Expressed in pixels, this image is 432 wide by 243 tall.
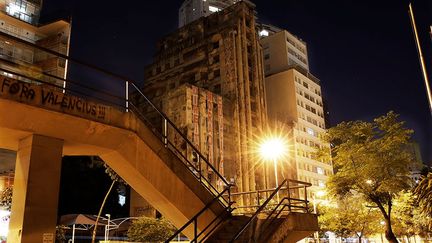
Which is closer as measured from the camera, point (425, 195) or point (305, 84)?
point (425, 195)

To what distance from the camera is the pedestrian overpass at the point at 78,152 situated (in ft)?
30.6

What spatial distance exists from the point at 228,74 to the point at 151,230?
47.7 meters

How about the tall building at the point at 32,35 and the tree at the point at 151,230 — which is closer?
the tree at the point at 151,230

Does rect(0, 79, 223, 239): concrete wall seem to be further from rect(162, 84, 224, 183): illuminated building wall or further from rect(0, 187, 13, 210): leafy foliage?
rect(162, 84, 224, 183): illuminated building wall

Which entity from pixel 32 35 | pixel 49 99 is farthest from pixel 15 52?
pixel 49 99

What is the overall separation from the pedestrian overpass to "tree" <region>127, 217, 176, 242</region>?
1855cm

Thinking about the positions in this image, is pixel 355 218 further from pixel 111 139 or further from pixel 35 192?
pixel 35 192

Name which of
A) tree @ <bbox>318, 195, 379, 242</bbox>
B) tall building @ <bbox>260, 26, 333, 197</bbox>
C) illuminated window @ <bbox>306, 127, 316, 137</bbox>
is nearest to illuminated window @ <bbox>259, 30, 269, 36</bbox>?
tall building @ <bbox>260, 26, 333, 197</bbox>

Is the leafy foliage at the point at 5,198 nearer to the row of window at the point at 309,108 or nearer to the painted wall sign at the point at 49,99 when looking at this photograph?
the painted wall sign at the point at 49,99

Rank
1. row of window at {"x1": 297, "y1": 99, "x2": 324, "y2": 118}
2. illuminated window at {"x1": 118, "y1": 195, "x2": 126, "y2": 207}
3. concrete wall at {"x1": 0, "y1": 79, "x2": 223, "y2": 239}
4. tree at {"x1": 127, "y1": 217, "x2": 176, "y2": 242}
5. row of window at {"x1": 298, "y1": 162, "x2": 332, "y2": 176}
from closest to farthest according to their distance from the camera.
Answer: concrete wall at {"x1": 0, "y1": 79, "x2": 223, "y2": 239}
tree at {"x1": 127, "y1": 217, "x2": 176, "y2": 242}
illuminated window at {"x1": 118, "y1": 195, "x2": 126, "y2": 207}
row of window at {"x1": 298, "y1": 162, "x2": 332, "y2": 176}
row of window at {"x1": 297, "y1": 99, "x2": 324, "y2": 118}

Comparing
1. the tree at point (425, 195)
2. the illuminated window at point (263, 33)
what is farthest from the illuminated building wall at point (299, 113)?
the tree at point (425, 195)

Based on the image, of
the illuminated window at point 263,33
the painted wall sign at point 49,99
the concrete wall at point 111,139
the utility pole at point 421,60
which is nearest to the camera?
the painted wall sign at point 49,99

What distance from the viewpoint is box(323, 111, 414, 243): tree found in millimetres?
22859

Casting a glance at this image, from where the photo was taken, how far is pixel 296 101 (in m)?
96.2
